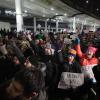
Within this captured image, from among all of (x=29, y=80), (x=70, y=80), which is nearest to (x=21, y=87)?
(x=29, y=80)

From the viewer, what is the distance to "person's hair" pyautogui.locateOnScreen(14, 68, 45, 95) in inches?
103

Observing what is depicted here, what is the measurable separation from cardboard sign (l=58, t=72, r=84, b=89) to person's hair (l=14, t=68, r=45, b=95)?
2.98 m

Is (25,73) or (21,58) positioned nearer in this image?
(25,73)

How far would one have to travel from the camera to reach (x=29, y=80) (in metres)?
2.69

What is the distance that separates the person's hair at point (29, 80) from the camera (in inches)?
103

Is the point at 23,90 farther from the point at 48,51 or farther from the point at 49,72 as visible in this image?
the point at 48,51

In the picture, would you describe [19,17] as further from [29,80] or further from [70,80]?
[29,80]

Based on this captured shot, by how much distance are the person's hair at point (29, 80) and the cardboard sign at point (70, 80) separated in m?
2.98

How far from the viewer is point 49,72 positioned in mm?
6223

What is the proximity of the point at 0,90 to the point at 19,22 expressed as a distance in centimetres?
2065

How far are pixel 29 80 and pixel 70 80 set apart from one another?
3157 millimetres

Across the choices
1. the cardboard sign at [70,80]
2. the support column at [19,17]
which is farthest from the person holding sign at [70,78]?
the support column at [19,17]

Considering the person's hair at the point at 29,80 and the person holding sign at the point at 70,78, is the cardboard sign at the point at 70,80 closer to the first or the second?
the person holding sign at the point at 70,78

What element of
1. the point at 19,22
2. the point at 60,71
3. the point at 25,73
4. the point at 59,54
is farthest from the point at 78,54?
the point at 19,22
